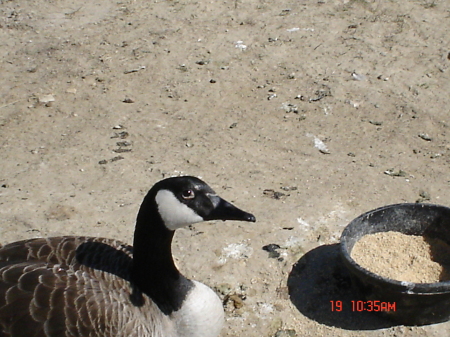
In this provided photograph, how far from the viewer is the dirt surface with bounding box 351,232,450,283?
134 inches

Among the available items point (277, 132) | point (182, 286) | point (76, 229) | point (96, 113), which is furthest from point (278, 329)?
point (96, 113)

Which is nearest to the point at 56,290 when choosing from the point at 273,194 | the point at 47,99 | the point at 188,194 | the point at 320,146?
the point at 188,194

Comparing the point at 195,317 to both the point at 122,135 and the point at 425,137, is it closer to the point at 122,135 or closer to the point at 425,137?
the point at 122,135

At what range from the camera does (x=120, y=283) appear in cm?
290

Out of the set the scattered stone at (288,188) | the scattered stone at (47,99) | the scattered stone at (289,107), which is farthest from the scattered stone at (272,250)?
the scattered stone at (47,99)

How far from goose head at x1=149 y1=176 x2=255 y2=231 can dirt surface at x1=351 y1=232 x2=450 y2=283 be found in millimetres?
1190

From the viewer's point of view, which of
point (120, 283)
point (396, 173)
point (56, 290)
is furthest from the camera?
point (396, 173)

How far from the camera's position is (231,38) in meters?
6.80

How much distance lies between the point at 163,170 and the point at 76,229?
95 centimetres

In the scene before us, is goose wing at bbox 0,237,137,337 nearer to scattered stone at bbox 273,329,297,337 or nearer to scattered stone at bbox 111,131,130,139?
scattered stone at bbox 273,329,297,337

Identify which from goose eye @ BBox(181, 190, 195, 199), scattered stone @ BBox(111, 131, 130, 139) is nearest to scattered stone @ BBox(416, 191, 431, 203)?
goose eye @ BBox(181, 190, 195, 199)

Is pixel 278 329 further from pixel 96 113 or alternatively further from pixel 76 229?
pixel 96 113

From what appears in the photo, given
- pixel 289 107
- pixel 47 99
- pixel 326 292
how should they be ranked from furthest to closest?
pixel 47 99
pixel 289 107
pixel 326 292

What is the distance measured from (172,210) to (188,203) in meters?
0.09
